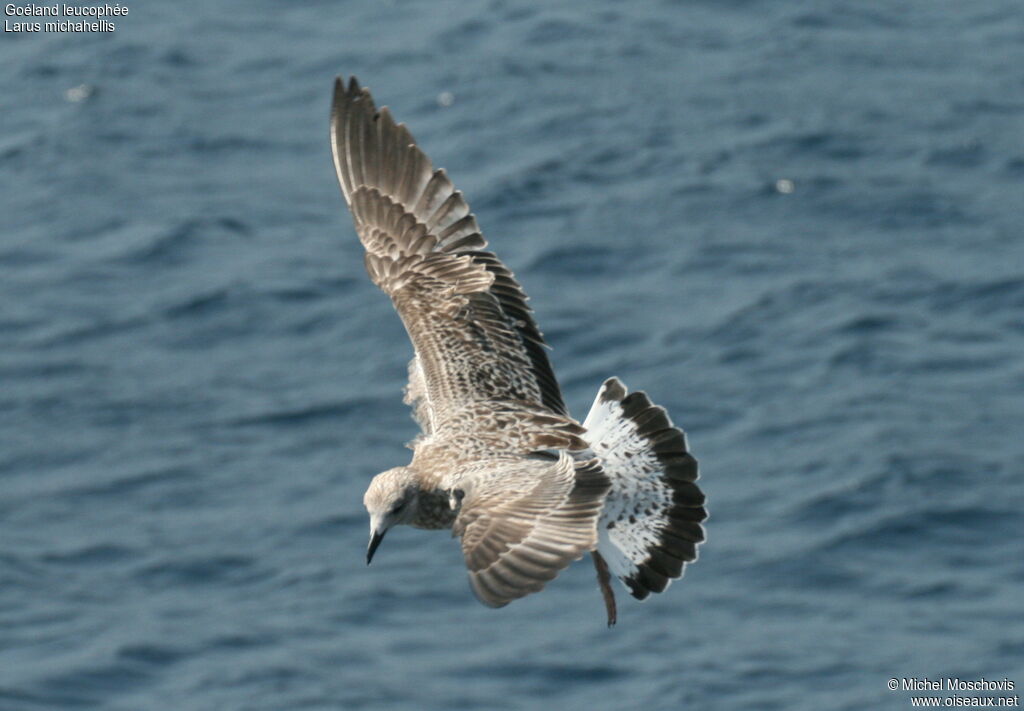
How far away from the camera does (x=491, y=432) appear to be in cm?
903

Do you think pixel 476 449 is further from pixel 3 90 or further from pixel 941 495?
pixel 3 90

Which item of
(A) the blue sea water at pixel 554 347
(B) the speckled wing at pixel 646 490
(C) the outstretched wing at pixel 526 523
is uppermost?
(C) the outstretched wing at pixel 526 523

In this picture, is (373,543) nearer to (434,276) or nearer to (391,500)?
(391,500)

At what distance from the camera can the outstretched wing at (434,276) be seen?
9539 mm

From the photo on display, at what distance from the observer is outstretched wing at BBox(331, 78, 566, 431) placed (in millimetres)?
9539

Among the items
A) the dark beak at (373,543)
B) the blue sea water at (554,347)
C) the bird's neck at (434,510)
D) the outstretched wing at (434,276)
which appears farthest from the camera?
the blue sea water at (554,347)

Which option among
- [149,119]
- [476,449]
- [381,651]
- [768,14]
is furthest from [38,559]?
[476,449]

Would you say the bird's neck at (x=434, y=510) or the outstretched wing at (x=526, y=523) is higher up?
the outstretched wing at (x=526, y=523)

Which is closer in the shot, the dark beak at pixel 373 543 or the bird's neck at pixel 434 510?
the dark beak at pixel 373 543

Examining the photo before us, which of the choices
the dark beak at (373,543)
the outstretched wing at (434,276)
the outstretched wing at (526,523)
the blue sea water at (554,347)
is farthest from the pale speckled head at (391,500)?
the blue sea water at (554,347)

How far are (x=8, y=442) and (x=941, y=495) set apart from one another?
1082 centimetres

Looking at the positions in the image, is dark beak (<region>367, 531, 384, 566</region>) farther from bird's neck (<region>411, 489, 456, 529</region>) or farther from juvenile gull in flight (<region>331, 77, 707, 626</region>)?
bird's neck (<region>411, 489, 456, 529</region>)

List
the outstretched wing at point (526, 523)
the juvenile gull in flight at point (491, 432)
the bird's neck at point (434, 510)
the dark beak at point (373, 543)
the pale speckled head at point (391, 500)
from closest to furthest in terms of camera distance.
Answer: the outstretched wing at point (526, 523) < the juvenile gull in flight at point (491, 432) < the dark beak at point (373, 543) < the pale speckled head at point (391, 500) < the bird's neck at point (434, 510)

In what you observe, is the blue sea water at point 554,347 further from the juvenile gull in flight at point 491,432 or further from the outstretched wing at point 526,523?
the outstretched wing at point 526,523
